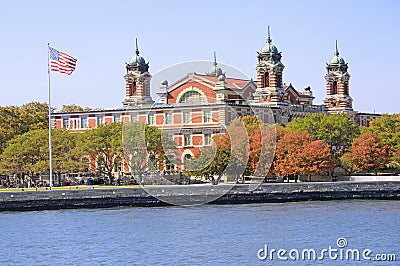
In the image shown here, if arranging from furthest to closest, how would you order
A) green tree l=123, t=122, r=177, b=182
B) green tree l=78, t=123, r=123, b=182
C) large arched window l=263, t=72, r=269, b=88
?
large arched window l=263, t=72, r=269, b=88
green tree l=78, t=123, r=123, b=182
green tree l=123, t=122, r=177, b=182

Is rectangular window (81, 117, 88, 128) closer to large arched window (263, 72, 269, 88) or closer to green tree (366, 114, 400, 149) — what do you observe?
large arched window (263, 72, 269, 88)

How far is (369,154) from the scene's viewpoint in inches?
4343

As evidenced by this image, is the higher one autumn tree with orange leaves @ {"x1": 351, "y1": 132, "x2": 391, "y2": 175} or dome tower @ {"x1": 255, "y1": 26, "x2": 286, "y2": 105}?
dome tower @ {"x1": 255, "y1": 26, "x2": 286, "y2": 105}

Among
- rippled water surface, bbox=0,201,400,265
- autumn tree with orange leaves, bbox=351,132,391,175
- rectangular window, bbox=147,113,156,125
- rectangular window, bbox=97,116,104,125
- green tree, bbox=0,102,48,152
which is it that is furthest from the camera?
rectangular window, bbox=97,116,104,125

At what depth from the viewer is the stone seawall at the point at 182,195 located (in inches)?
3064

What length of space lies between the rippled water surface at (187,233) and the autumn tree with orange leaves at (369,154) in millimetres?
32865

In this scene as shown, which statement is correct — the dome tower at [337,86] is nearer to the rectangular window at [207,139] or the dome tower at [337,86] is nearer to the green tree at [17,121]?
the rectangular window at [207,139]

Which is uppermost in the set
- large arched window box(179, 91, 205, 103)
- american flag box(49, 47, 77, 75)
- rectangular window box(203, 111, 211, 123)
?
large arched window box(179, 91, 205, 103)

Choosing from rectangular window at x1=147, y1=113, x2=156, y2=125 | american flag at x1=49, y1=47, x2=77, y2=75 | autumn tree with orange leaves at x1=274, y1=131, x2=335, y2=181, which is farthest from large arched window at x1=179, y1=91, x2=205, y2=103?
american flag at x1=49, y1=47, x2=77, y2=75

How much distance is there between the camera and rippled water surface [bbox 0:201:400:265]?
48.6m

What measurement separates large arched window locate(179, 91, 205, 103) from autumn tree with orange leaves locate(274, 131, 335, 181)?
764 inches

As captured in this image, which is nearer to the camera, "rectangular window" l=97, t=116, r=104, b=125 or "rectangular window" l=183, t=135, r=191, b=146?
"rectangular window" l=183, t=135, r=191, b=146

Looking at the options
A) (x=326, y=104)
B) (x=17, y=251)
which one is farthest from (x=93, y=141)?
(x=17, y=251)

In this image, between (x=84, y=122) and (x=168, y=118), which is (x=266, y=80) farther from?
(x=84, y=122)
